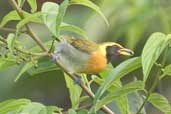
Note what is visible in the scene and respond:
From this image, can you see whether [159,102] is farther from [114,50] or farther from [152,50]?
[114,50]

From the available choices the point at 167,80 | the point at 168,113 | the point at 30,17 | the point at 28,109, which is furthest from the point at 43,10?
the point at 167,80

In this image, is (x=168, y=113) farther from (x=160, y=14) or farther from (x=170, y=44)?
(x=160, y=14)

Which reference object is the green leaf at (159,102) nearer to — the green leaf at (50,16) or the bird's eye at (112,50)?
the green leaf at (50,16)

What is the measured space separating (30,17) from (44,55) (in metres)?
0.09

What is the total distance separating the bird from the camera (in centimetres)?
122

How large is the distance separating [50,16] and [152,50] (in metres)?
0.19

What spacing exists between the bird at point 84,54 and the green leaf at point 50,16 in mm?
153

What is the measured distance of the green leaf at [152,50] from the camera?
0.86m

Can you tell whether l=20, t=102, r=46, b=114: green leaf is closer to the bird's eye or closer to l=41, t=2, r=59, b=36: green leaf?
l=41, t=2, r=59, b=36: green leaf

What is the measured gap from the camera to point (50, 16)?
0.97m

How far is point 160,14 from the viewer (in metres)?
1.31

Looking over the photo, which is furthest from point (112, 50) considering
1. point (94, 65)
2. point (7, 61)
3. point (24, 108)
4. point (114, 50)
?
point (24, 108)

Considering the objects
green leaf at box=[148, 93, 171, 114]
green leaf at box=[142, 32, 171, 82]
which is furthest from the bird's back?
green leaf at box=[142, 32, 171, 82]

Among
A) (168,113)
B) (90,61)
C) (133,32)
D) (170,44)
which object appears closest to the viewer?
(170,44)
